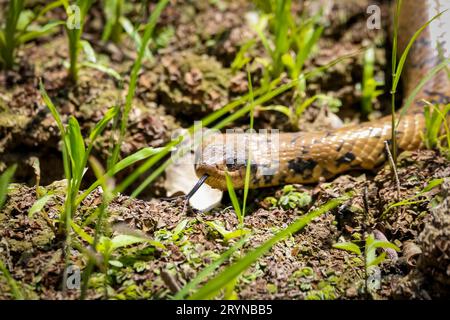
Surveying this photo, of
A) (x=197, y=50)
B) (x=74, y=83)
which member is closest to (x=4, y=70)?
(x=74, y=83)

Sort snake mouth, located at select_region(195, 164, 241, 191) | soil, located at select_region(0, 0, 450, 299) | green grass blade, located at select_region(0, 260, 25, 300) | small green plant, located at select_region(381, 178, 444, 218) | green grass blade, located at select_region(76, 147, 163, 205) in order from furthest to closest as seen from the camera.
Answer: snake mouth, located at select_region(195, 164, 241, 191), small green plant, located at select_region(381, 178, 444, 218), green grass blade, located at select_region(76, 147, 163, 205), soil, located at select_region(0, 0, 450, 299), green grass blade, located at select_region(0, 260, 25, 300)

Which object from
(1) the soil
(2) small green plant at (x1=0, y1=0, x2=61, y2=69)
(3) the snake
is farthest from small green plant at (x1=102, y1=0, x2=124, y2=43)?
(3) the snake

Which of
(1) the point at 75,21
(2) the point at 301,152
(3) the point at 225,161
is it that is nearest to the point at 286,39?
(2) the point at 301,152

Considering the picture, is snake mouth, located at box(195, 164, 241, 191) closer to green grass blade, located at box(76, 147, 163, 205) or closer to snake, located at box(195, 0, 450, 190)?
snake, located at box(195, 0, 450, 190)

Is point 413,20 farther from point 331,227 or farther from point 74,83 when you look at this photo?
point 74,83

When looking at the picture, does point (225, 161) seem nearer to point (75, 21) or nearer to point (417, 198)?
point (417, 198)
